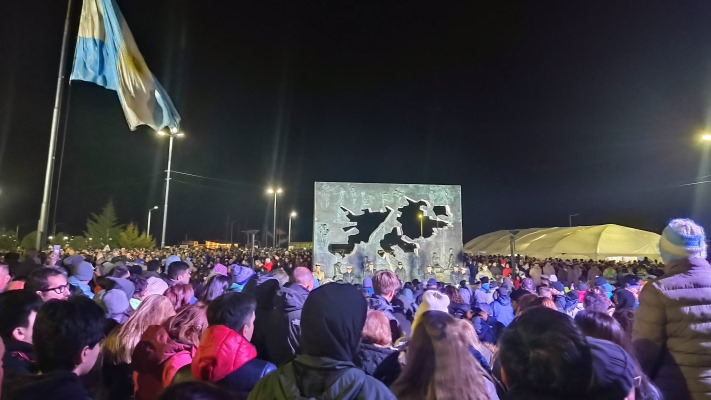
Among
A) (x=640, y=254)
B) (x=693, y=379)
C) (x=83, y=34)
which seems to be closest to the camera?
(x=693, y=379)

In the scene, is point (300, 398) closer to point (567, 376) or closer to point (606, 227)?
point (567, 376)

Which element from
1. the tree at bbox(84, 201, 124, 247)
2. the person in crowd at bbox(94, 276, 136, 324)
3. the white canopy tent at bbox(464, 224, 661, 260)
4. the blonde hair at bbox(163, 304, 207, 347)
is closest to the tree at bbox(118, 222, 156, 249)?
the tree at bbox(84, 201, 124, 247)

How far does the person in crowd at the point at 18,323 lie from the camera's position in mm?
2818

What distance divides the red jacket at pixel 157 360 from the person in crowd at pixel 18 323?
2.13ft

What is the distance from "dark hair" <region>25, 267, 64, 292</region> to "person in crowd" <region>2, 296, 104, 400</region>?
232cm

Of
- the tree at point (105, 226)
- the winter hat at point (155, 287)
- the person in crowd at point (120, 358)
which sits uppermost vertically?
the tree at point (105, 226)

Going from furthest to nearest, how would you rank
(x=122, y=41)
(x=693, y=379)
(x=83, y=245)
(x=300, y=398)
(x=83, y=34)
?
(x=83, y=245)
(x=122, y=41)
(x=83, y=34)
(x=693, y=379)
(x=300, y=398)

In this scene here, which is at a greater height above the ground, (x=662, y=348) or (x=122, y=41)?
(x=122, y=41)

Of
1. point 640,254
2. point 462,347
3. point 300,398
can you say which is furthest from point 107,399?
point 640,254

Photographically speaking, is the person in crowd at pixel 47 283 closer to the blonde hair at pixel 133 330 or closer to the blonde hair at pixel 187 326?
the blonde hair at pixel 133 330

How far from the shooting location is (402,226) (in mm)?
20203

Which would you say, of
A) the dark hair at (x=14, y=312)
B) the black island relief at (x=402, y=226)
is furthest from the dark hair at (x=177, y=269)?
the black island relief at (x=402, y=226)

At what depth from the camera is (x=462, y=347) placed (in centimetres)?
234

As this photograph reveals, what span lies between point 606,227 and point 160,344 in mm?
32371
